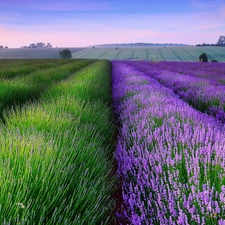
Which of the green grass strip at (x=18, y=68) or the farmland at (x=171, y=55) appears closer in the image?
the green grass strip at (x=18, y=68)

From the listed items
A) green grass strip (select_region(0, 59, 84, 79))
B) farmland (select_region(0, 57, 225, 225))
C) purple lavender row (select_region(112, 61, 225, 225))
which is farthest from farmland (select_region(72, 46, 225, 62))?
purple lavender row (select_region(112, 61, 225, 225))

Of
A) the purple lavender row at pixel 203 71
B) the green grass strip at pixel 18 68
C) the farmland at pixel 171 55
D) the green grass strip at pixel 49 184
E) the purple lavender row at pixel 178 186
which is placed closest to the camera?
the green grass strip at pixel 49 184

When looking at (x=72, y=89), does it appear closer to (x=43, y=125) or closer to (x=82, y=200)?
(x=43, y=125)

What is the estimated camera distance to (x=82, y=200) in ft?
5.30

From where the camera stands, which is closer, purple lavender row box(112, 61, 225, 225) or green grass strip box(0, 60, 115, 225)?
green grass strip box(0, 60, 115, 225)

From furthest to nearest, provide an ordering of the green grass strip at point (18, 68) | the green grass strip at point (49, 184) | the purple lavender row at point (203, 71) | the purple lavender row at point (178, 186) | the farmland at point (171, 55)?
the farmland at point (171, 55) → the purple lavender row at point (203, 71) → the green grass strip at point (18, 68) → the purple lavender row at point (178, 186) → the green grass strip at point (49, 184)

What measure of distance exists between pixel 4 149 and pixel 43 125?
2.77 ft

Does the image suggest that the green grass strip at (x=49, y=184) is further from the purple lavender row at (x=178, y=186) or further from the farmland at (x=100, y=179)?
the purple lavender row at (x=178, y=186)

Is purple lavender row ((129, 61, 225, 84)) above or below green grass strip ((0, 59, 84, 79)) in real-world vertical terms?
below

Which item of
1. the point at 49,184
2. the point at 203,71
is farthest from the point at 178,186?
the point at 203,71

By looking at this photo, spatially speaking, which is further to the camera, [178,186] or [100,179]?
[100,179]

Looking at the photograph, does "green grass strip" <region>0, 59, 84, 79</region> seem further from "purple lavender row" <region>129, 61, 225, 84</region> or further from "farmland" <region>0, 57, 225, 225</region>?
"purple lavender row" <region>129, 61, 225, 84</region>

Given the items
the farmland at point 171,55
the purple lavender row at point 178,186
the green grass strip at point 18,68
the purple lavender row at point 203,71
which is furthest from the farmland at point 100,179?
the farmland at point 171,55

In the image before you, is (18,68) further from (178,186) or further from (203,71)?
(178,186)
